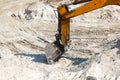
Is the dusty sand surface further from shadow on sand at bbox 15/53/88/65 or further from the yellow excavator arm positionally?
the yellow excavator arm

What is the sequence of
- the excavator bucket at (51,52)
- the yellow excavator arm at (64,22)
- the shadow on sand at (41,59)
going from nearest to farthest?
the yellow excavator arm at (64,22)
the excavator bucket at (51,52)
the shadow on sand at (41,59)

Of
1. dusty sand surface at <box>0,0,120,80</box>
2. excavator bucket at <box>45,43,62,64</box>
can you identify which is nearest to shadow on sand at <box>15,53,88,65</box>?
dusty sand surface at <box>0,0,120,80</box>

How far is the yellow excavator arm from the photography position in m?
9.55

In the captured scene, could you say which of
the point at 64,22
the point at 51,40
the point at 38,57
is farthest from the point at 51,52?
the point at 51,40

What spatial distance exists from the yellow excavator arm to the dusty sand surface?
333mm

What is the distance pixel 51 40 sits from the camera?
12.6 meters

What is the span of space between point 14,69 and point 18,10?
595 centimetres

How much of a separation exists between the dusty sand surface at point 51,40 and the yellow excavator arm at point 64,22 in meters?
0.33

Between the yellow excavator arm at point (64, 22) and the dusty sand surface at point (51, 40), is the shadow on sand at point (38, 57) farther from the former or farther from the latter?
the yellow excavator arm at point (64, 22)

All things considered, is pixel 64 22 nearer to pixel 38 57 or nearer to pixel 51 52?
pixel 51 52

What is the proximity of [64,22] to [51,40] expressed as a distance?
8.66 ft

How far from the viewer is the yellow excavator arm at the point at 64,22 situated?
31.3 ft

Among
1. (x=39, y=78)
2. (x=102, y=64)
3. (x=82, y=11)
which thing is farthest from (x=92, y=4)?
(x=39, y=78)

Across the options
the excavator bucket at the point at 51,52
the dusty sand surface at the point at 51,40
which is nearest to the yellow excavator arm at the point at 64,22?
the excavator bucket at the point at 51,52
